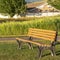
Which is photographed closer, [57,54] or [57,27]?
[57,54]

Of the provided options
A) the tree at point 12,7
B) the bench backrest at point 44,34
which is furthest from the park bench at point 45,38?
the tree at point 12,7

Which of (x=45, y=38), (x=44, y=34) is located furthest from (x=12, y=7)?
(x=45, y=38)

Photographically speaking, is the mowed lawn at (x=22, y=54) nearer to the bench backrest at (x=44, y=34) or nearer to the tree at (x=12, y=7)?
the bench backrest at (x=44, y=34)

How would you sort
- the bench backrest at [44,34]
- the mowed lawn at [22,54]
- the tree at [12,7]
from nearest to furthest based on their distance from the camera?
the mowed lawn at [22,54]
the bench backrest at [44,34]
the tree at [12,7]

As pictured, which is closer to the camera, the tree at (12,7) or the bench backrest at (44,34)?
the bench backrest at (44,34)

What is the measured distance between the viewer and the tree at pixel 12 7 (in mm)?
71000

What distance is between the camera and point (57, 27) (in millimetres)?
24500

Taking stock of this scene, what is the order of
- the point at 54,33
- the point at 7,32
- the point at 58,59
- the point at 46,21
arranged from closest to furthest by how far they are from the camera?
the point at 58,59, the point at 54,33, the point at 7,32, the point at 46,21

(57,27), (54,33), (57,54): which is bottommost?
(57,27)

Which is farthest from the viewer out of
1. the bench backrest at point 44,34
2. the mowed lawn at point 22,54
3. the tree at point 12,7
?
the tree at point 12,7

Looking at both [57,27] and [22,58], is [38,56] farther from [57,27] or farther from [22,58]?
[57,27]

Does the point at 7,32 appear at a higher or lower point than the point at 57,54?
lower

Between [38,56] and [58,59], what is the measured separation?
0.89m

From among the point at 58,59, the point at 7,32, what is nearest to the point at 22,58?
the point at 58,59
